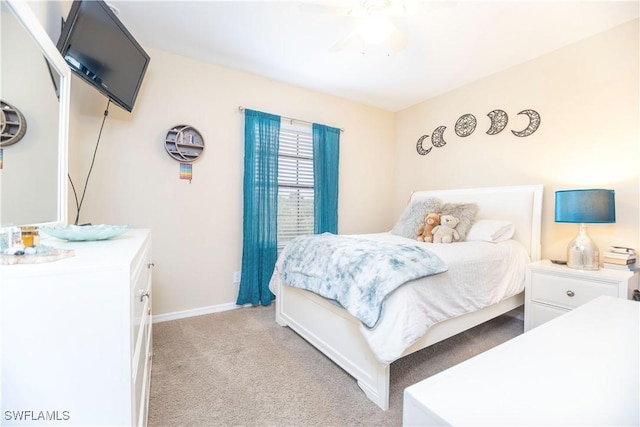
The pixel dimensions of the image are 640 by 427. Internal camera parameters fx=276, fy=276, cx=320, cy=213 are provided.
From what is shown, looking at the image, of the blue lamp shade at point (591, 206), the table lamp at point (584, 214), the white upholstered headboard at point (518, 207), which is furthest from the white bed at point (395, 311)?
the blue lamp shade at point (591, 206)

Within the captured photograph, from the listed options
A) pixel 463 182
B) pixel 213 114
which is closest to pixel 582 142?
pixel 463 182

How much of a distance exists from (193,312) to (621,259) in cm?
354

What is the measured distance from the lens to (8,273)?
604 mm

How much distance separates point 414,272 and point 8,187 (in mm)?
1680

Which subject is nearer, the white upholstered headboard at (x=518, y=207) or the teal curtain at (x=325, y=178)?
the white upholstered headboard at (x=518, y=207)

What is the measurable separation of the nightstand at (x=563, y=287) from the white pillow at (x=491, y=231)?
0.32m

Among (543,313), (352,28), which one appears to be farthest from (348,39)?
(543,313)

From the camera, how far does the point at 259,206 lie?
2.92 m

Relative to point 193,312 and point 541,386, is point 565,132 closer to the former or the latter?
point 541,386

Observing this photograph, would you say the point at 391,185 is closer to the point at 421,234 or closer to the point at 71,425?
the point at 421,234

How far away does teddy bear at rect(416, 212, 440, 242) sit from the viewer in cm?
A: 253

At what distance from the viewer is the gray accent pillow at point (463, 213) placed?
8.21 ft

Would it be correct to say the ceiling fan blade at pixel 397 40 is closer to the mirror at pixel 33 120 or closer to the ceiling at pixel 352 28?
the ceiling at pixel 352 28

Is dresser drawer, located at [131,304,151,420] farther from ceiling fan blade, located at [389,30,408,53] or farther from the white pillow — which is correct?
the white pillow
